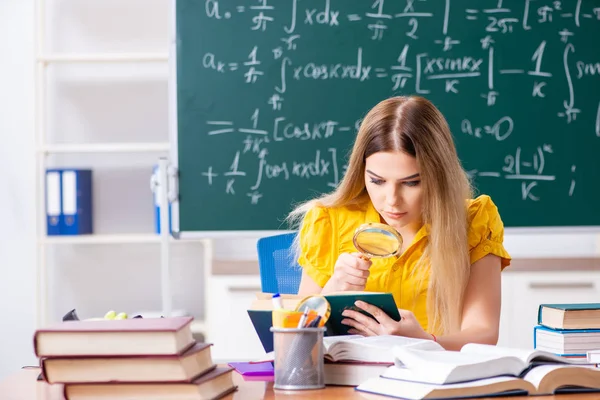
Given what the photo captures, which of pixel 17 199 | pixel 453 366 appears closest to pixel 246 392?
pixel 453 366

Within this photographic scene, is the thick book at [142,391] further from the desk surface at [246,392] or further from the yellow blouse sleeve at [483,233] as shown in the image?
the yellow blouse sleeve at [483,233]

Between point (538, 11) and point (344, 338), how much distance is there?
7.17 feet

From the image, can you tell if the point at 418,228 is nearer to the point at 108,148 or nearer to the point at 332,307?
the point at 332,307

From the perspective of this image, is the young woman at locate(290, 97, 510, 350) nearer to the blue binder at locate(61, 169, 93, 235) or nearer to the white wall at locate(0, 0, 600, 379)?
the blue binder at locate(61, 169, 93, 235)

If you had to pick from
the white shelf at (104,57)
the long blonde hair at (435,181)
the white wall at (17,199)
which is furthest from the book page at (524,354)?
the white wall at (17,199)

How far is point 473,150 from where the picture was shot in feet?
10.5

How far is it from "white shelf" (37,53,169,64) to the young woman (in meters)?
1.65

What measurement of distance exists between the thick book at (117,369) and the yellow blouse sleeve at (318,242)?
0.95 m

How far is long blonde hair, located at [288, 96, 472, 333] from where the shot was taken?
193cm

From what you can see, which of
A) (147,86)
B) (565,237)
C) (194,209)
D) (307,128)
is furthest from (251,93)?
(565,237)

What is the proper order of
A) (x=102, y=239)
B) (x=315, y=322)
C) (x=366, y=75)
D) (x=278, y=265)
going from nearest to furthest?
(x=315, y=322) → (x=278, y=265) → (x=366, y=75) → (x=102, y=239)

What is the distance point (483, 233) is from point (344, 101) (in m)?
1.25

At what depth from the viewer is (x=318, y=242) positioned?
2.17 m

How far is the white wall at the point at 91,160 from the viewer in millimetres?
3828
